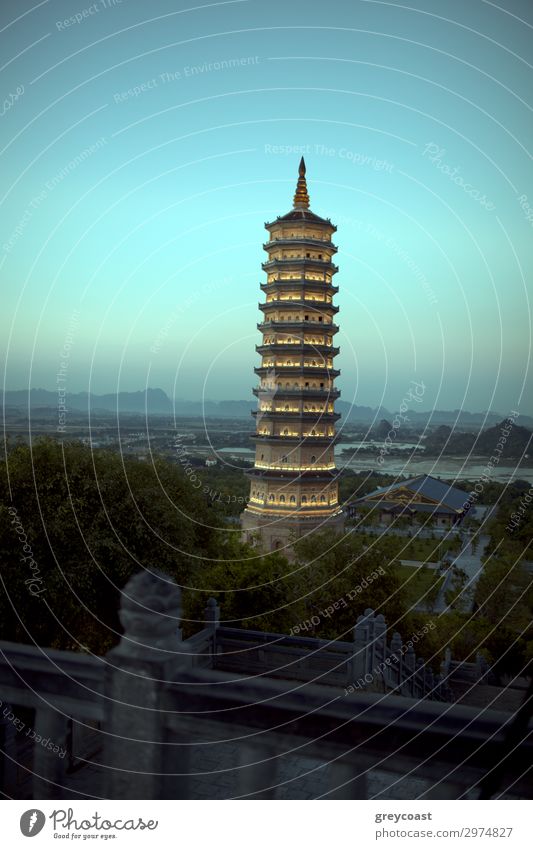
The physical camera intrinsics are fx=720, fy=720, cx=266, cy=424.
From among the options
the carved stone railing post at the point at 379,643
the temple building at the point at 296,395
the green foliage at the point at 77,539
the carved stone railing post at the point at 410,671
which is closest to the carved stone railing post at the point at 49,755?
the green foliage at the point at 77,539

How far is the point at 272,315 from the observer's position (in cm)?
2350

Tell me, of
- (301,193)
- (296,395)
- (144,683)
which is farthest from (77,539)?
(301,193)

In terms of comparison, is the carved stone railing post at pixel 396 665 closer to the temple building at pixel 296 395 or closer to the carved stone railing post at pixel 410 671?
the carved stone railing post at pixel 410 671

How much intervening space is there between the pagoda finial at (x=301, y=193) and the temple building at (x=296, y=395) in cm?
65

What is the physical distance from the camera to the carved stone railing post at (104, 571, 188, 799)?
79.3 inches

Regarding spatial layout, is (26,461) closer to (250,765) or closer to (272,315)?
(250,765)

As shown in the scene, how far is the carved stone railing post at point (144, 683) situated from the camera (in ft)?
6.61

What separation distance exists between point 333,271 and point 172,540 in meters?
15.3

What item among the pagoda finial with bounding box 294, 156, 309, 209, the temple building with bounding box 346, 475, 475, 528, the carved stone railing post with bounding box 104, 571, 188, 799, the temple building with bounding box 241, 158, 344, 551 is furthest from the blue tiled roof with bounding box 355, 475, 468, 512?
the carved stone railing post with bounding box 104, 571, 188, 799

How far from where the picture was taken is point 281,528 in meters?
22.9

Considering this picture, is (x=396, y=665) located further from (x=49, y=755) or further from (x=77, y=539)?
(x=49, y=755)

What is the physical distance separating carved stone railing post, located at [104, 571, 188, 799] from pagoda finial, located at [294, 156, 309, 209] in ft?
77.4
